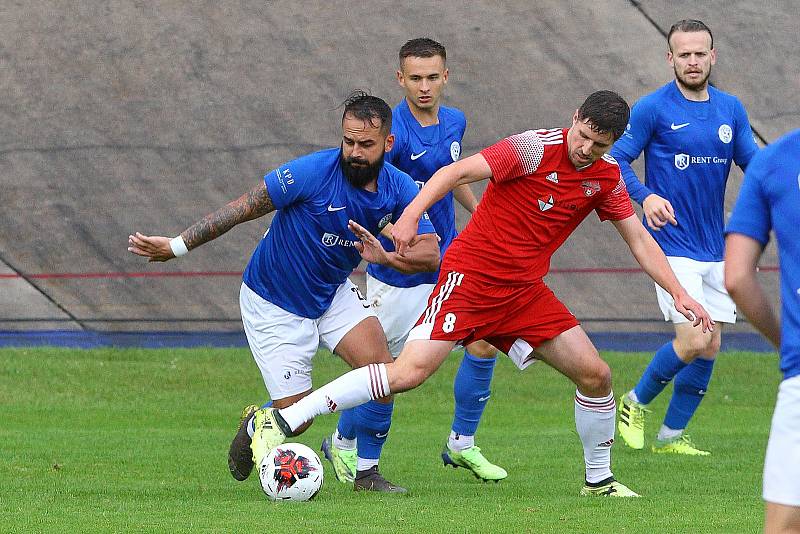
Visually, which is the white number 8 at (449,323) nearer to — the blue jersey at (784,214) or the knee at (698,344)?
the knee at (698,344)

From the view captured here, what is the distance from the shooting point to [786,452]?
10.8 ft

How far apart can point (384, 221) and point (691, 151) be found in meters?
2.74

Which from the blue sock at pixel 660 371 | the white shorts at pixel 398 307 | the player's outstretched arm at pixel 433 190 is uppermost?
the player's outstretched arm at pixel 433 190

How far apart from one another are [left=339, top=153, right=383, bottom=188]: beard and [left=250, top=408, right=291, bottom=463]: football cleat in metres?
1.24

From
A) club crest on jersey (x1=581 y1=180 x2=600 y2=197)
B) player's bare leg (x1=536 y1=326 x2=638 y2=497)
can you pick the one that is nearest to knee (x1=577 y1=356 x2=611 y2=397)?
player's bare leg (x1=536 y1=326 x2=638 y2=497)

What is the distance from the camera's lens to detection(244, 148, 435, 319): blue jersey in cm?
669

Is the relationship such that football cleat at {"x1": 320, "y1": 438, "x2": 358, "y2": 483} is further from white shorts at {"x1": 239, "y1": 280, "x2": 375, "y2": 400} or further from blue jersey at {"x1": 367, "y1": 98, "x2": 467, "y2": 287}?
blue jersey at {"x1": 367, "y1": 98, "x2": 467, "y2": 287}

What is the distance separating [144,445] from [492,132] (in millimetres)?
10294

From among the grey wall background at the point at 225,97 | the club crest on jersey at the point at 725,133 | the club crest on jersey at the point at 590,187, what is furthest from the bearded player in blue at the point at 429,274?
the grey wall background at the point at 225,97

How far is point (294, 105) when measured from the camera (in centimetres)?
1884

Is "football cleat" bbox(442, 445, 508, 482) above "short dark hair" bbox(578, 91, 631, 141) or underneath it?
underneath

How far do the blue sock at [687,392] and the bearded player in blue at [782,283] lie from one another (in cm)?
531

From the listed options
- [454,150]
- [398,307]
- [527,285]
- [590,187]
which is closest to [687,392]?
[398,307]

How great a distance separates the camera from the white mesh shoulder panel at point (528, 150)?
626cm
